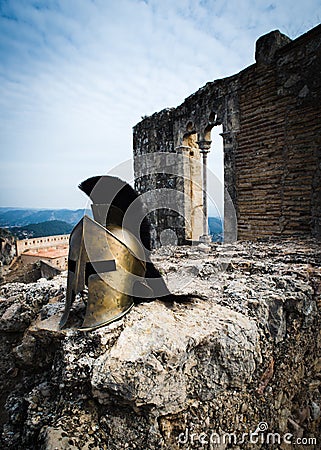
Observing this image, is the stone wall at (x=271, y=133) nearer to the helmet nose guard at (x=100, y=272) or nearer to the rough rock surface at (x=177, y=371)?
the rough rock surface at (x=177, y=371)

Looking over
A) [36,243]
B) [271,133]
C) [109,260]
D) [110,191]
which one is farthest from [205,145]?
[36,243]

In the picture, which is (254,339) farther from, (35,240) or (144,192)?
(35,240)

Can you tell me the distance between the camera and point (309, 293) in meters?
2.44

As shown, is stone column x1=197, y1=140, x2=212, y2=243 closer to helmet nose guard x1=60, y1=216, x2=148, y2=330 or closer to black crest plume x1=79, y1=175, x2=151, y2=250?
black crest plume x1=79, y1=175, x2=151, y2=250

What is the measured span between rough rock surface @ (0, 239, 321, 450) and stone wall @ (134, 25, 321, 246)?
250cm

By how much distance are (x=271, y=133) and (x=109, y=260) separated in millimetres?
4525

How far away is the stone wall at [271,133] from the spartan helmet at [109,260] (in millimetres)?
3553

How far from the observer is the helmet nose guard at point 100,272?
1.94m

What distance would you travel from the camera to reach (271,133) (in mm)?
5262

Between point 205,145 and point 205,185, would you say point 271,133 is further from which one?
point 205,185

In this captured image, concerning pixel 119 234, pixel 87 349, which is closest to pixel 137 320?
pixel 87 349

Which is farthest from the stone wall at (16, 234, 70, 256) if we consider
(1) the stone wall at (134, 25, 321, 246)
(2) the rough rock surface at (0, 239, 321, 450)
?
(2) the rough rock surface at (0, 239, 321, 450)

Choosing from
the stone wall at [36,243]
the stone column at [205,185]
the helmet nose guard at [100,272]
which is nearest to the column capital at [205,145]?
the stone column at [205,185]

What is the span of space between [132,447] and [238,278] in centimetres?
168
